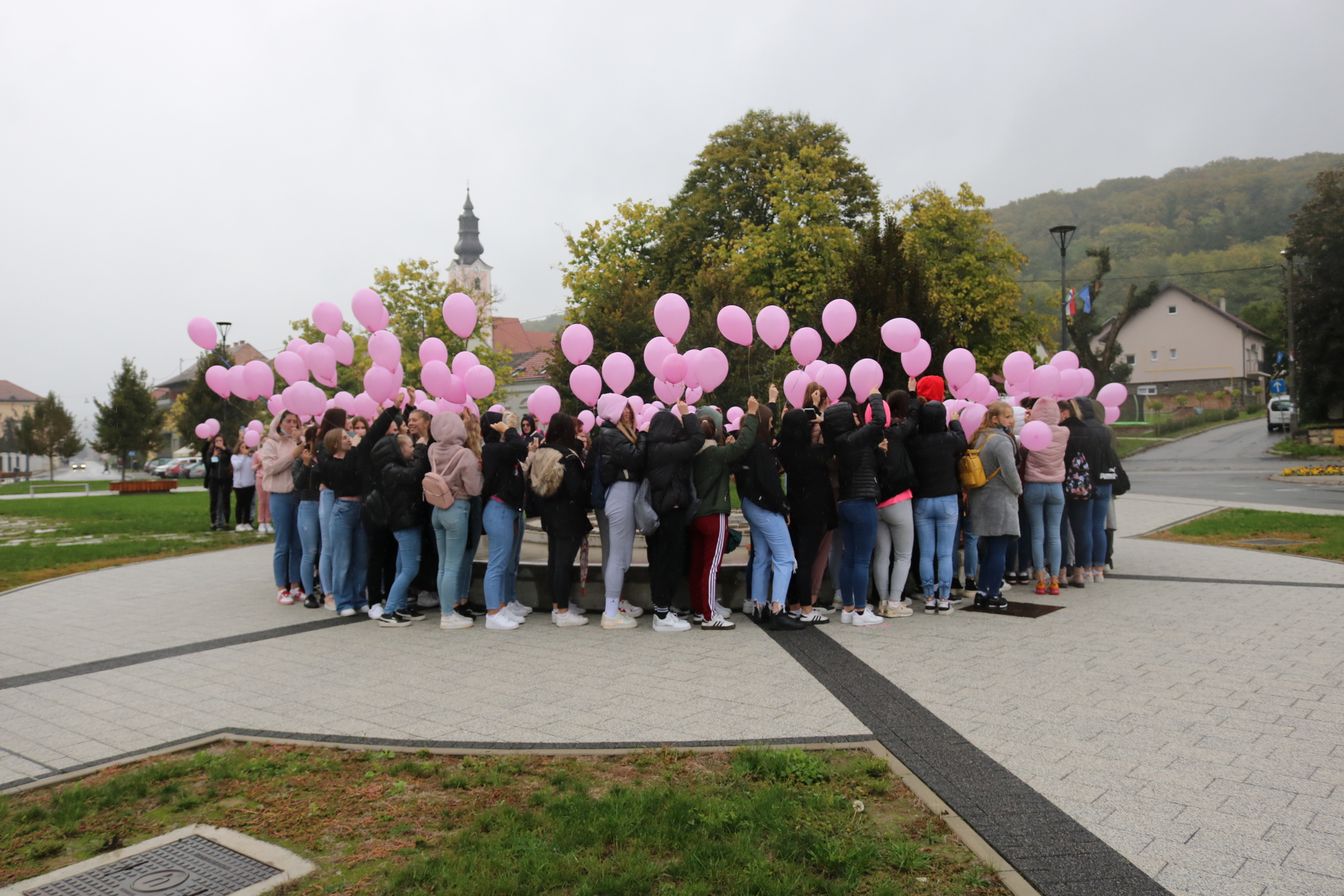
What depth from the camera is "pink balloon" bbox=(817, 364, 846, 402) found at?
27.8ft

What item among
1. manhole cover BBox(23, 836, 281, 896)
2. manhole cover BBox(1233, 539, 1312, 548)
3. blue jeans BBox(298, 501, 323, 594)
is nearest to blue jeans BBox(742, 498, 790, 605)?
blue jeans BBox(298, 501, 323, 594)

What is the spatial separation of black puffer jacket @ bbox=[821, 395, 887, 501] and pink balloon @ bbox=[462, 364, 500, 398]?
2.87 m

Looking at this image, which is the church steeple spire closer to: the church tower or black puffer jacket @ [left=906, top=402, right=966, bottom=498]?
the church tower

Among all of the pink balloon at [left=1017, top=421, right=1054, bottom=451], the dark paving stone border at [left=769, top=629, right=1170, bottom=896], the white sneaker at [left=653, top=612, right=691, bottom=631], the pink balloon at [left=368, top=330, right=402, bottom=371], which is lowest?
the dark paving stone border at [left=769, top=629, right=1170, bottom=896]

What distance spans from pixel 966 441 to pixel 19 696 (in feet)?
24.2

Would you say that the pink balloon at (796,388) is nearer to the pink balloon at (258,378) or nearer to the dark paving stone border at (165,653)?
the dark paving stone border at (165,653)

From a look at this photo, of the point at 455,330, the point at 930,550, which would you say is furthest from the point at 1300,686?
the point at 455,330

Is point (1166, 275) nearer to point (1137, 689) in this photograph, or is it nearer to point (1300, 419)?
point (1300, 419)

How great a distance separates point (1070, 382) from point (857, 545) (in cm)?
333

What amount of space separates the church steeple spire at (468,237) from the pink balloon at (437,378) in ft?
307

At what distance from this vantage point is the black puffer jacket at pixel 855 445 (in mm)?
7059

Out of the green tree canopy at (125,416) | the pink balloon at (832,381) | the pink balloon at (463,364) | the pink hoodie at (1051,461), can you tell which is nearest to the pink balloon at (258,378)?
the pink balloon at (463,364)

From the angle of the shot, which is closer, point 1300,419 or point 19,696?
point 19,696

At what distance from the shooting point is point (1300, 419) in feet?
132
